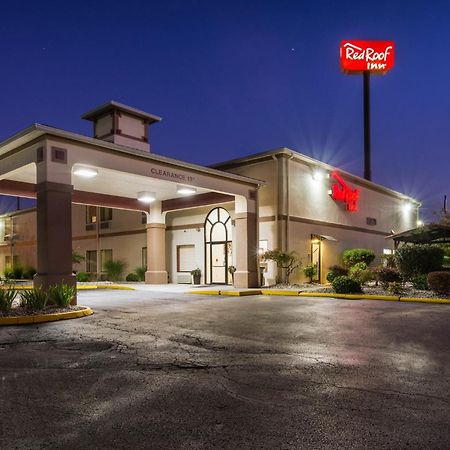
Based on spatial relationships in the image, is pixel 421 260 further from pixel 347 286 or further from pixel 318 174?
pixel 318 174

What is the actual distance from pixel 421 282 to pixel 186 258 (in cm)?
1330

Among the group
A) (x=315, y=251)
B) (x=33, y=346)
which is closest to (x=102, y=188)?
(x=315, y=251)

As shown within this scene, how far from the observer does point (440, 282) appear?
15641 millimetres

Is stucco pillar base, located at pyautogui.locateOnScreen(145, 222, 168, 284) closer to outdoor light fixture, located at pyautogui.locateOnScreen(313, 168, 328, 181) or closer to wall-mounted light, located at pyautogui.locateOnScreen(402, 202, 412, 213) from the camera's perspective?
outdoor light fixture, located at pyautogui.locateOnScreen(313, 168, 328, 181)

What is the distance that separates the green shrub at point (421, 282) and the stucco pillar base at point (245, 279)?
6970 millimetres

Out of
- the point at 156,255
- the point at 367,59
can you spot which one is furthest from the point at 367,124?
the point at 156,255

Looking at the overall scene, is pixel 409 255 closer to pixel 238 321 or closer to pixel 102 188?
pixel 238 321

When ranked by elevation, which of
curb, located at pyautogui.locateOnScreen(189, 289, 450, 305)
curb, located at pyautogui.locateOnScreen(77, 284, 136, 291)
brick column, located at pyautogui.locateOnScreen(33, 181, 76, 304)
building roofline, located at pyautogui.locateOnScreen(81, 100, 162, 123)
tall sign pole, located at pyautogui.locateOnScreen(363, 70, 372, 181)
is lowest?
curb, located at pyautogui.locateOnScreen(77, 284, 136, 291)

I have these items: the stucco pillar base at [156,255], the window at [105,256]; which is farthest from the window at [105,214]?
the stucco pillar base at [156,255]

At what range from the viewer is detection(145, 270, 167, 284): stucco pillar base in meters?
25.6

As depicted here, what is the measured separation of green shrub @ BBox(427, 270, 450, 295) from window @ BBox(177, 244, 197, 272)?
13.4m

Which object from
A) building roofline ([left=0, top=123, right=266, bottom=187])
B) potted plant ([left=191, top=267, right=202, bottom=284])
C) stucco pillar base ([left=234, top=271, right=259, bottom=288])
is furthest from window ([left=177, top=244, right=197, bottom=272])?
building roofline ([left=0, top=123, right=266, bottom=187])

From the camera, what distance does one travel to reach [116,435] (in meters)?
3.76

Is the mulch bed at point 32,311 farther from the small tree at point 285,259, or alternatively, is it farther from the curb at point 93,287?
the small tree at point 285,259
